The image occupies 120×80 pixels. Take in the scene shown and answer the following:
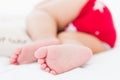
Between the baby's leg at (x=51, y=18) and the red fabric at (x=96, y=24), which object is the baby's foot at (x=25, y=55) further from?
the red fabric at (x=96, y=24)

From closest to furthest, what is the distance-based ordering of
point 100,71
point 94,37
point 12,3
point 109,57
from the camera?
point 100,71, point 109,57, point 94,37, point 12,3

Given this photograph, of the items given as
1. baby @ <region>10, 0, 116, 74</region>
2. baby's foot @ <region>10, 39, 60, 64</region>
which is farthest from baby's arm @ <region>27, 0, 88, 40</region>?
baby's foot @ <region>10, 39, 60, 64</region>

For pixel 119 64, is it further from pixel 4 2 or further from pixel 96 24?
pixel 4 2

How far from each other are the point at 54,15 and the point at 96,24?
0.17 m

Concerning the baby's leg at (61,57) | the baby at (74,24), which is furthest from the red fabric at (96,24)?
the baby's leg at (61,57)

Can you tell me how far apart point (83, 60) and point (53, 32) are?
0.22m

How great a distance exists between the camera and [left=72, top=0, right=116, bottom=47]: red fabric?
1.04 metres

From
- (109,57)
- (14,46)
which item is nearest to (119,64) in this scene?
(109,57)

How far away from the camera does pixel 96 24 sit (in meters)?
1.04

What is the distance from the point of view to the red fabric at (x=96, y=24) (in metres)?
1.04

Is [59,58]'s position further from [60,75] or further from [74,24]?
[74,24]

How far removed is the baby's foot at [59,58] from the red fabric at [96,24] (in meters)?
0.25

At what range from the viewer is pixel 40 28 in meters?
0.97

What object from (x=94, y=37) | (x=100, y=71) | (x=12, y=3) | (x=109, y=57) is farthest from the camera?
(x=12, y=3)
